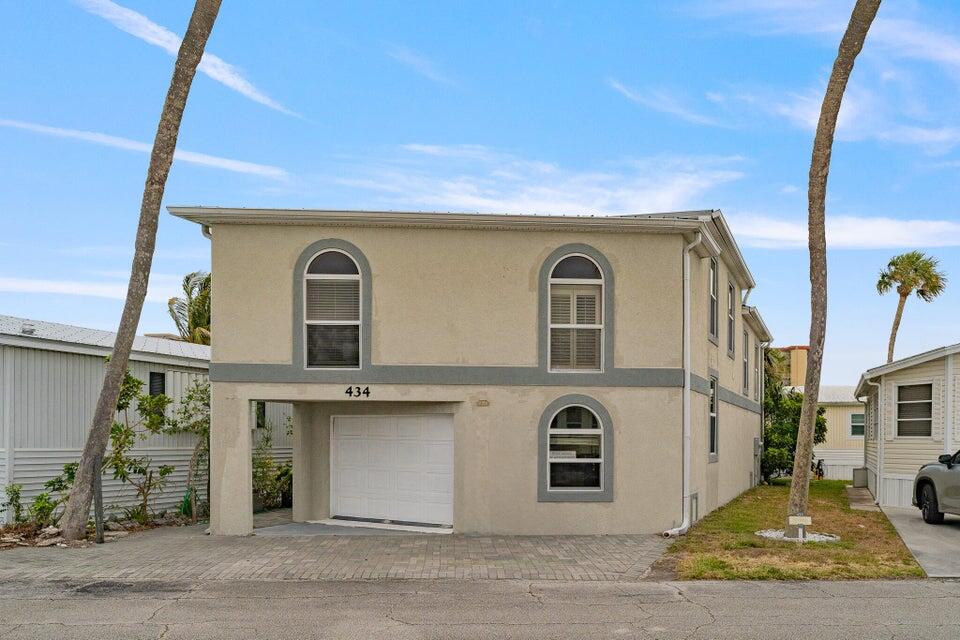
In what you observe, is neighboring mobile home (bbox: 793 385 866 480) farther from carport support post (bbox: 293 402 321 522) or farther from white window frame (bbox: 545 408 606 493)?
carport support post (bbox: 293 402 321 522)

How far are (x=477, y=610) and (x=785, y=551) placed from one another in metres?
5.74

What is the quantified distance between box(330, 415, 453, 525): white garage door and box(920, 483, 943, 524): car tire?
30.3ft

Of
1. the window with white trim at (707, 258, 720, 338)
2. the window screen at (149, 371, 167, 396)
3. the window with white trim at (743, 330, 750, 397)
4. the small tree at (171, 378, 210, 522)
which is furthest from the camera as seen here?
the window with white trim at (743, 330, 750, 397)

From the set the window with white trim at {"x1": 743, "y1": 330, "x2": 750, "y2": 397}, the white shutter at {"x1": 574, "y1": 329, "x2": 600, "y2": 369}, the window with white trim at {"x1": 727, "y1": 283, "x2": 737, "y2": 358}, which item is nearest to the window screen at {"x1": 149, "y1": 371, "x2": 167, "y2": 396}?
the white shutter at {"x1": 574, "y1": 329, "x2": 600, "y2": 369}

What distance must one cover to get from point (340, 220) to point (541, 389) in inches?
172

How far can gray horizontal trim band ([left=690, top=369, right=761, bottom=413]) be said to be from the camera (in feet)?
51.6

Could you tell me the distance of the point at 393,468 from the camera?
15.8 meters

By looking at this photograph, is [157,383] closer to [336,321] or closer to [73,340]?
[73,340]

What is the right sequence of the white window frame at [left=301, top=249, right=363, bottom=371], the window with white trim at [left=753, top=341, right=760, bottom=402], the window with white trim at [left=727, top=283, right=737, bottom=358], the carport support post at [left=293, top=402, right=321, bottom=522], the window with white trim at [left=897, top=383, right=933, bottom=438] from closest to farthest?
the white window frame at [left=301, top=249, right=363, bottom=371] < the carport support post at [left=293, top=402, right=321, bottom=522] < the window with white trim at [left=897, top=383, right=933, bottom=438] < the window with white trim at [left=727, top=283, right=737, bottom=358] < the window with white trim at [left=753, top=341, right=760, bottom=402]

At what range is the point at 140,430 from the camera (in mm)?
17078

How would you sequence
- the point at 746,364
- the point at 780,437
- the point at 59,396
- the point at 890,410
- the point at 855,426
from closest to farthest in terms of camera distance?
the point at 59,396, the point at 890,410, the point at 746,364, the point at 780,437, the point at 855,426

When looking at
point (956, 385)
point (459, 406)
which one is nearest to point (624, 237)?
point (459, 406)

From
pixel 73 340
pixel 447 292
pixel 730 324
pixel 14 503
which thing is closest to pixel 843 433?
pixel 730 324

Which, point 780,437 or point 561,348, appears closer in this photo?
point 561,348
